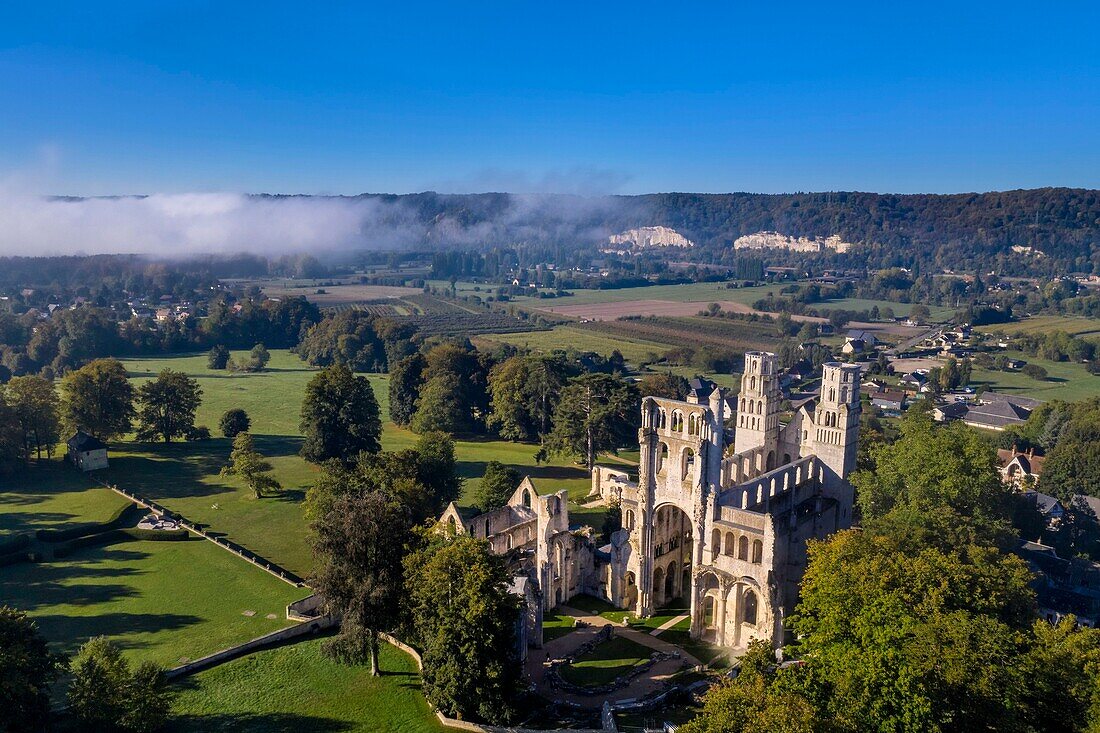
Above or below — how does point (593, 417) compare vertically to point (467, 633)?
above

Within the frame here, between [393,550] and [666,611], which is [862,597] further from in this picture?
[393,550]

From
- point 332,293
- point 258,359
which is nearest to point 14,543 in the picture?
point 258,359

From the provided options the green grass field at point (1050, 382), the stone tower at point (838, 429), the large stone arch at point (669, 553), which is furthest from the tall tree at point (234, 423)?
the green grass field at point (1050, 382)

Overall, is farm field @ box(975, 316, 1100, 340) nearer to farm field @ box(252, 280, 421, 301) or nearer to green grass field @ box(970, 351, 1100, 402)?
green grass field @ box(970, 351, 1100, 402)

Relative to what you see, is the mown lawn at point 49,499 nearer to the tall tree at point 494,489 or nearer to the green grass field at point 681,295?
the tall tree at point 494,489

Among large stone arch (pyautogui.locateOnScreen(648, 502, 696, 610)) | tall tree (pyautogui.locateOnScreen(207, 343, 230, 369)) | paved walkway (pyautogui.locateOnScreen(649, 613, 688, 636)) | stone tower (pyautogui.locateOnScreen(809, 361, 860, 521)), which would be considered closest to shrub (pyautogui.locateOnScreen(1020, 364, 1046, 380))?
stone tower (pyautogui.locateOnScreen(809, 361, 860, 521))

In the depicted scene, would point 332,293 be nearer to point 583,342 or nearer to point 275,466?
point 583,342
